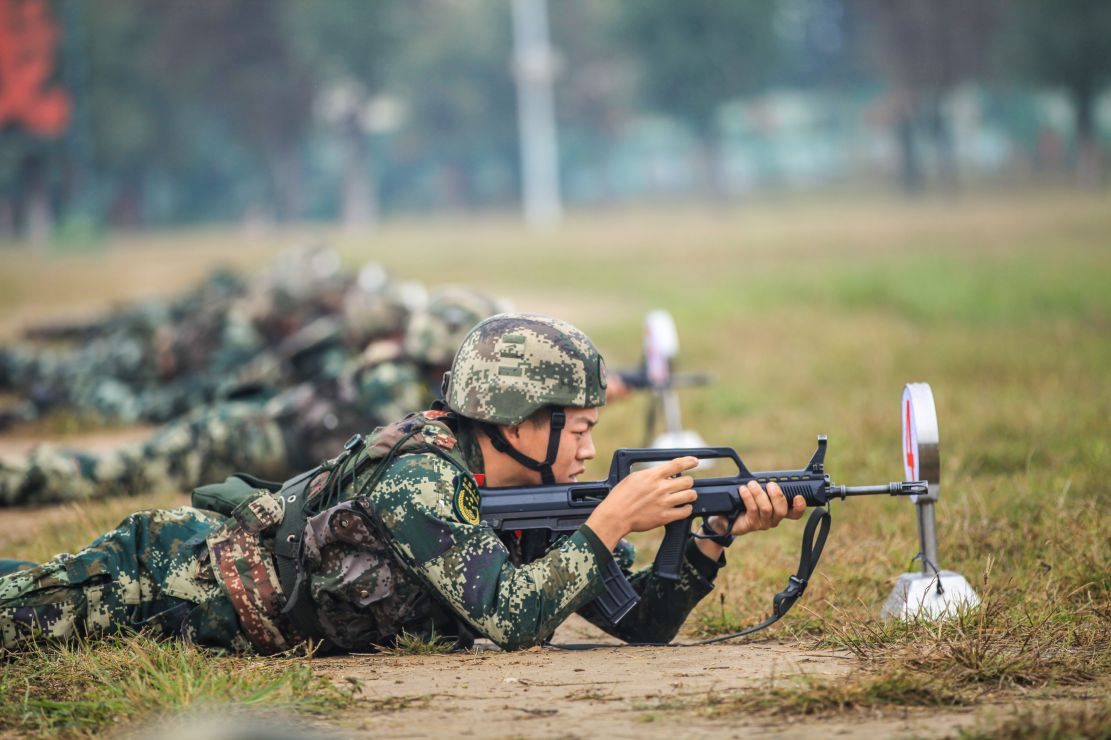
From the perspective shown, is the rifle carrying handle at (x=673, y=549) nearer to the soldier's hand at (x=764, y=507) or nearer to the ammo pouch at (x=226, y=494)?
the soldier's hand at (x=764, y=507)

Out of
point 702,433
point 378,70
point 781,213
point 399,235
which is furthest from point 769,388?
point 378,70

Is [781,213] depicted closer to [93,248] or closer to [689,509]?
[93,248]

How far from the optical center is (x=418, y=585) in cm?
457

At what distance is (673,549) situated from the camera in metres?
4.68

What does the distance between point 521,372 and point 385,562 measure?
72 centimetres

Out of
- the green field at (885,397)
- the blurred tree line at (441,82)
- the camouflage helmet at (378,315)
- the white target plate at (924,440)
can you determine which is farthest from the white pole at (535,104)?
the white target plate at (924,440)

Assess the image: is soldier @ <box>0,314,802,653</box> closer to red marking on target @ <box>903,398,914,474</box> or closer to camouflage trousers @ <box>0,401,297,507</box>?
red marking on target @ <box>903,398,914,474</box>

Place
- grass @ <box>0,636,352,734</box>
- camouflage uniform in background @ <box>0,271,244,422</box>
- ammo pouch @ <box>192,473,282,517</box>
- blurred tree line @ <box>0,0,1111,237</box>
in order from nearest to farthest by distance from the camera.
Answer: grass @ <box>0,636,352,734</box> → ammo pouch @ <box>192,473,282,517</box> → camouflage uniform in background @ <box>0,271,244,422</box> → blurred tree line @ <box>0,0,1111,237</box>

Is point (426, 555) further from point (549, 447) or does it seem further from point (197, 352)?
point (197, 352)

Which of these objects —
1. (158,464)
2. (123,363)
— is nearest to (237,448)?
(158,464)

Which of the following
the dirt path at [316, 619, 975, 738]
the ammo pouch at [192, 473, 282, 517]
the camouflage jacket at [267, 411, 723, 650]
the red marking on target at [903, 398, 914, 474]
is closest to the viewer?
the dirt path at [316, 619, 975, 738]

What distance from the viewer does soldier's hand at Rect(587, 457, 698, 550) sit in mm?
4375

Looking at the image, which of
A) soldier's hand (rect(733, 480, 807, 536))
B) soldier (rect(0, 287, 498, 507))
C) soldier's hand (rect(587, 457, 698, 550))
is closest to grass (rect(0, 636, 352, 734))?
soldier's hand (rect(587, 457, 698, 550))

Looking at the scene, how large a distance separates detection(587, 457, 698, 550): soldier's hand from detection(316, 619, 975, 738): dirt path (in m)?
0.45
